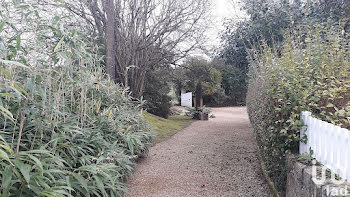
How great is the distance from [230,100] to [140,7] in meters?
16.6

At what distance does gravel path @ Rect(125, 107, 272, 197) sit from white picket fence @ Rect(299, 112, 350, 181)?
119 cm

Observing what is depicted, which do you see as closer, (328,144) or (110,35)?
(328,144)

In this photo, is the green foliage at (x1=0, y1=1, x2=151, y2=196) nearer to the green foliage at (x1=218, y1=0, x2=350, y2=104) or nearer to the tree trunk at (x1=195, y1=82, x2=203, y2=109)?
the green foliage at (x1=218, y1=0, x2=350, y2=104)

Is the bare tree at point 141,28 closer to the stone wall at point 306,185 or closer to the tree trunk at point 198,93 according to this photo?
the tree trunk at point 198,93

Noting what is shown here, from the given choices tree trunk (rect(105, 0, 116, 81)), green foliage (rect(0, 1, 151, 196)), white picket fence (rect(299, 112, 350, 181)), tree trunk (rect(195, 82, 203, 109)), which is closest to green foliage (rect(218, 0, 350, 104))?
white picket fence (rect(299, 112, 350, 181))

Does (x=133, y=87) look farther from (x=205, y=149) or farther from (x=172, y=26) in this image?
(x=205, y=149)

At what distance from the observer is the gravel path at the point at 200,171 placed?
3477 millimetres

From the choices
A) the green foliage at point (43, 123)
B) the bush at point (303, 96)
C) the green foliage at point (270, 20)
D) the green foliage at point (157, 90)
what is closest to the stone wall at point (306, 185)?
the bush at point (303, 96)

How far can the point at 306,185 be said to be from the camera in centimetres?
207

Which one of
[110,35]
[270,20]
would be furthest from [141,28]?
[270,20]

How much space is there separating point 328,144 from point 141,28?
670 centimetres

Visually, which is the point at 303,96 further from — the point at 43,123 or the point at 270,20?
the point at 270,20

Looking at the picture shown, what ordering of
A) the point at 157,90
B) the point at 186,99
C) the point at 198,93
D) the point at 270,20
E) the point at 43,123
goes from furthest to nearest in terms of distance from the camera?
the point at 186,99
the point at 198,93
the point at 157,90
the point at 270,20
the point at 43,123

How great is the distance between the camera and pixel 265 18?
702 cm
